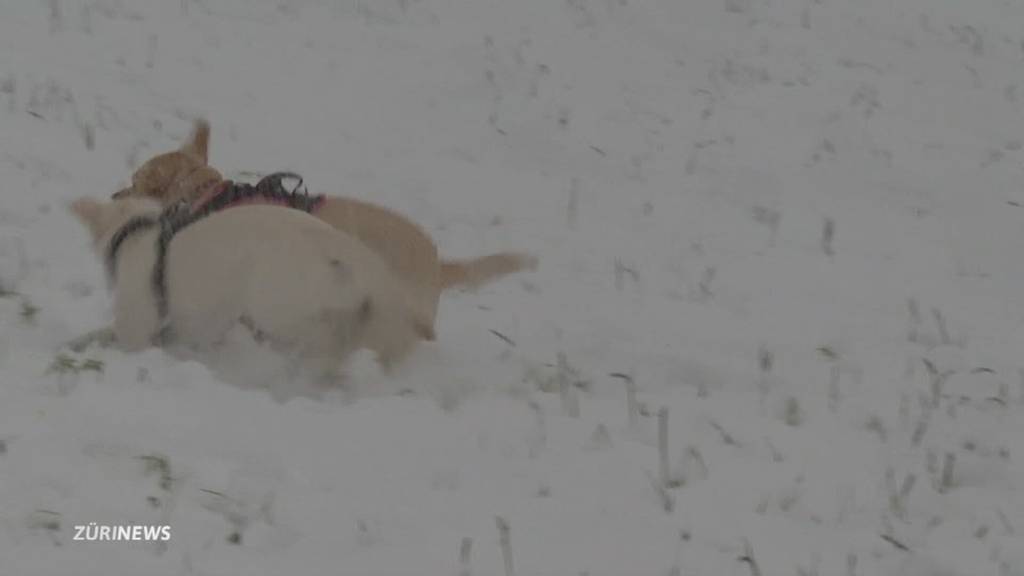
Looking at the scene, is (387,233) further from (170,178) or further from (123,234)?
(170,178)

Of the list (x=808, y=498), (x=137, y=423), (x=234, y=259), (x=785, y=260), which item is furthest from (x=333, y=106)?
(x=808, y=498)

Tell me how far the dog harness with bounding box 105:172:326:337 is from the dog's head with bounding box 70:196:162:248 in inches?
5.4

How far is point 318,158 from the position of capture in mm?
5676

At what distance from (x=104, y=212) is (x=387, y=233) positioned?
2.98 feet

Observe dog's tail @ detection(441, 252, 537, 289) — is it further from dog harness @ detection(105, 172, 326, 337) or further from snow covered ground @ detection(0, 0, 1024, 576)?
dog harness @ detection(105, 172, 326, 337)

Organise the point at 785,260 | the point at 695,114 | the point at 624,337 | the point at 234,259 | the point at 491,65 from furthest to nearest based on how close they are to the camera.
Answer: the point at 491,65, the point at 695,114, the point at 785,260, the point at 624,337, the point at 234,259

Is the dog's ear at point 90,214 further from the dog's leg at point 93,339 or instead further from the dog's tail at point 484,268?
the dog's tail at point 484,268

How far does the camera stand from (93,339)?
11.2 feet

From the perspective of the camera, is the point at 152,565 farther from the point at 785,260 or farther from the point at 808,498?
the point at 785,260

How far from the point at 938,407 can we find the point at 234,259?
2.02 metres

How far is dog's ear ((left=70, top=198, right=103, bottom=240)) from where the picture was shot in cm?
374

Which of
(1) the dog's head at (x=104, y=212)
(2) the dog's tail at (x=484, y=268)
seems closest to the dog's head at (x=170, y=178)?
(1) the dog's head at (x=104, y=212)

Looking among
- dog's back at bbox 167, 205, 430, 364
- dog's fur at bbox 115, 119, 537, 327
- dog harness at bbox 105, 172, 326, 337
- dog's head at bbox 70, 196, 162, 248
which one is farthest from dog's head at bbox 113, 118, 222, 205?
dog's back at bbox 167, 205, 430, 364

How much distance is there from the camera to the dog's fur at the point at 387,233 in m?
3.56
